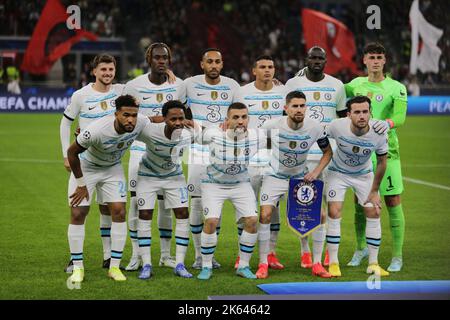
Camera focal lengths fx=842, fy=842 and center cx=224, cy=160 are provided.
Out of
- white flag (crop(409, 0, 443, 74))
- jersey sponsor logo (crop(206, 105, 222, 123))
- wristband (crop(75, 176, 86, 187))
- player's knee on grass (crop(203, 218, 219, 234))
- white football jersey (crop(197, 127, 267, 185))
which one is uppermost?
white flag (crop(409, 0, 443, 74))

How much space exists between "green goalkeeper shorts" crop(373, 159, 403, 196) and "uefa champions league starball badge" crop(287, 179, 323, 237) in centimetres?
80

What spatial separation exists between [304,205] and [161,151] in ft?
5.28

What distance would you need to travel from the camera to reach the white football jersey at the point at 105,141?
8.21 meters

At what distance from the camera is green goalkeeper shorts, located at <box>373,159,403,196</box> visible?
9.14m

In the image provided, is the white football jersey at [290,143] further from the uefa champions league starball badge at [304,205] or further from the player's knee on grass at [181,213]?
the player's knee on grass at [181,213]

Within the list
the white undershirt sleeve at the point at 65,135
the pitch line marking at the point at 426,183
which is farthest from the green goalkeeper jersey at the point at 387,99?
the pitch line marking at the point at 426,183

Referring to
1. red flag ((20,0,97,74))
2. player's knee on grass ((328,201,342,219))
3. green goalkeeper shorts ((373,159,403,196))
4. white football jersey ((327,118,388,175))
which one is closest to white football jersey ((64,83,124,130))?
white football jersey ((327,118,388,175))

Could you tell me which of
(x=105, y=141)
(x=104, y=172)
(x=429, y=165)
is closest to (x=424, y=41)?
(x=429, y=165)

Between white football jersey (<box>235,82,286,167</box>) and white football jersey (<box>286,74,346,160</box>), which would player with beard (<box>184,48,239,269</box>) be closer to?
white football jersey (<box>235,82,286,167</box>)

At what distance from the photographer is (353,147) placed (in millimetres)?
8719

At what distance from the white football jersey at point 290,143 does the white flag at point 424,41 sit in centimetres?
1581

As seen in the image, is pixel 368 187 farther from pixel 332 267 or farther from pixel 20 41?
pixel 20 41
